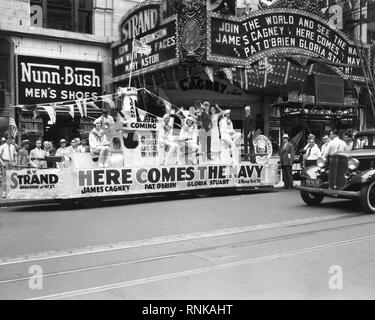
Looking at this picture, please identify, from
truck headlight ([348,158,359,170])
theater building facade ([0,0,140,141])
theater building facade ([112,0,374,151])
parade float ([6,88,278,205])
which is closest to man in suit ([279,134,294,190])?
parade float ([6,88,278,205])

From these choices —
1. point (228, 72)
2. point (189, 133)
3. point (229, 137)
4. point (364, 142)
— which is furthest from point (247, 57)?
point (364, 142)

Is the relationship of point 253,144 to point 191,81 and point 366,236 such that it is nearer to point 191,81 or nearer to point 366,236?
point 191,81

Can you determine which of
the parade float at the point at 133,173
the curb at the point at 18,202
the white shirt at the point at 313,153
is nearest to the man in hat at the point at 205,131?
the parade float at the point at 133,173

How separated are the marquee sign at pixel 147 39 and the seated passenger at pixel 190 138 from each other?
2932mm

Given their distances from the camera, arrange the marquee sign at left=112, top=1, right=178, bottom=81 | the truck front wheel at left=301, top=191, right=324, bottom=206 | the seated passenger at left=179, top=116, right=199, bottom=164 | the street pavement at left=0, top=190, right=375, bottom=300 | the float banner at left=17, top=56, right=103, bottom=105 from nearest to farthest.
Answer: the street pavement at left=0, top=190, right=375, bottom=300
the truck front wheel at left=301, top=191, right=324, bottom=206
the seated passenger at left=179, top=116, right=199, bottom=164
the marquee sign at left=112, top=1, right=178, bottom=81
the float banner at left=17, top=56, right=103, bottom=105

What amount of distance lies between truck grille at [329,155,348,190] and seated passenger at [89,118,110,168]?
534cm

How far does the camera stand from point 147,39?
1673cm

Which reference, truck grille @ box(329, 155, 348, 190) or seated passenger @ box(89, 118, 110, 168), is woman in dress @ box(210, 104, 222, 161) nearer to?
seated passenger @ box(89, 118, 110, 168)

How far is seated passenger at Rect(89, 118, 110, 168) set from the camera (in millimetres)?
11648

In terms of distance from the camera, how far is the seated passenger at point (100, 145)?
1165 cm

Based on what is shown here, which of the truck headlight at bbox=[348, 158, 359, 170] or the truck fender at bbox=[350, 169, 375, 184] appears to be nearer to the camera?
the truck fender at bbox=[350, 169, 375, 184]

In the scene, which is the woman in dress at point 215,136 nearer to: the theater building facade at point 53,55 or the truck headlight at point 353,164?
the truck headlight at point 353,164

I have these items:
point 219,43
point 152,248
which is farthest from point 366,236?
point 219,43

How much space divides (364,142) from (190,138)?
15.1ft
